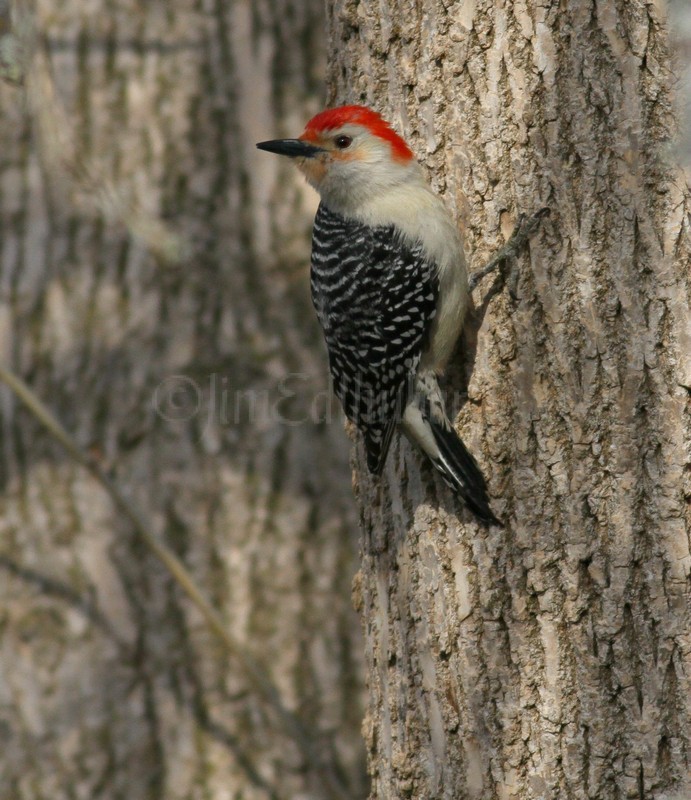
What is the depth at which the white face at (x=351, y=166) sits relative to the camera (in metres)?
3.34

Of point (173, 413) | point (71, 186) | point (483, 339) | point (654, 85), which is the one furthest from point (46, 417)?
point (654, 85)

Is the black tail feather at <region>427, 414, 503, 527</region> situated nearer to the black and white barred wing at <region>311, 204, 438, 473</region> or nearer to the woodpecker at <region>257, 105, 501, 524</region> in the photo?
the woodpecker at <region>257, 105, 501, 524</region>

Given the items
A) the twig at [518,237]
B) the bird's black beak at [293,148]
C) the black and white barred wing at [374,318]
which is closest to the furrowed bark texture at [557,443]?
the twig at [518,237]

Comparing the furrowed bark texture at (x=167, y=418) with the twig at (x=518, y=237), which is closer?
the twig at (x=518, y=237)

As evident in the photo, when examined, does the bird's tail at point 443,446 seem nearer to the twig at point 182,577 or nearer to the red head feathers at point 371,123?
the red head feathers at point 371,123

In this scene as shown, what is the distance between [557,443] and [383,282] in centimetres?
104

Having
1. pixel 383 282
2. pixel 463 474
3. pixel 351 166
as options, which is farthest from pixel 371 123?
pixel 463 474

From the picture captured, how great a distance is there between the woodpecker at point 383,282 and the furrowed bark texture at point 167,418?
1.25 metres

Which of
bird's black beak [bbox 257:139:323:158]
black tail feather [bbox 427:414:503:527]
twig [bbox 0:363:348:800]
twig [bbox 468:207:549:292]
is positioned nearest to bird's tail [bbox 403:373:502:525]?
black tail feather [bbox 427:414:503:527]

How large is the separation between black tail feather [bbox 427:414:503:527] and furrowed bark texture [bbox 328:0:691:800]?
0.04 meters

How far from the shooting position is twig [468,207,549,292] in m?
2.71

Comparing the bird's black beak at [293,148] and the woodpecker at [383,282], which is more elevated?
the bird's black beak at [293,148]

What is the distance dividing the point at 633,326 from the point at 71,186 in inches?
131

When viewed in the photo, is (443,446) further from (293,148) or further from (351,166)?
(293,148)
